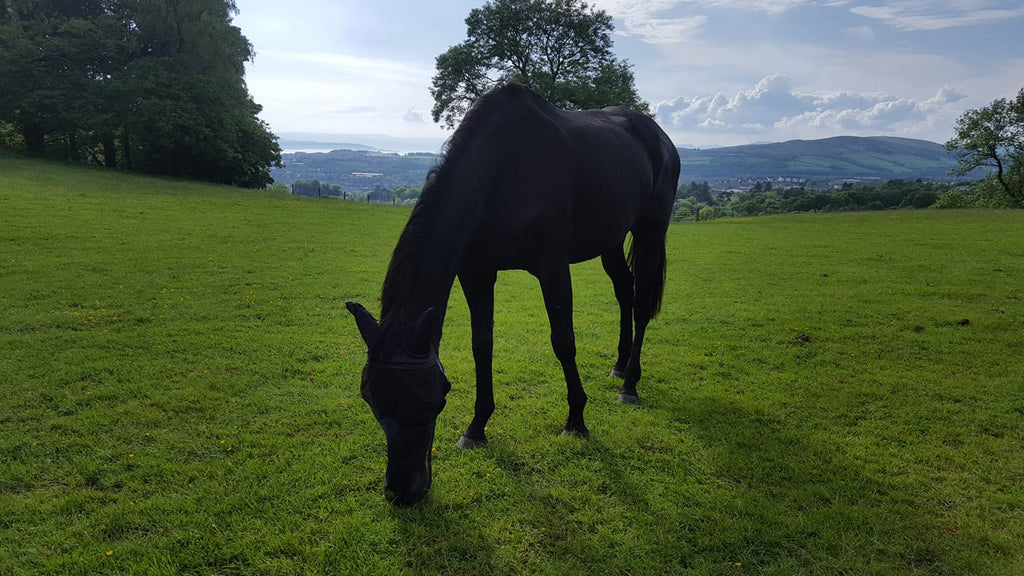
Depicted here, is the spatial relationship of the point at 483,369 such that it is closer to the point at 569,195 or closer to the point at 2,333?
the point at 569,195

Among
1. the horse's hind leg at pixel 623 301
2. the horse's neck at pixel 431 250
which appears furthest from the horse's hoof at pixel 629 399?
the horse's neck at pixel 431 250

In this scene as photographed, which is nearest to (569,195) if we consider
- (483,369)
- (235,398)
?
(483,369)

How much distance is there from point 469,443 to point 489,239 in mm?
1647

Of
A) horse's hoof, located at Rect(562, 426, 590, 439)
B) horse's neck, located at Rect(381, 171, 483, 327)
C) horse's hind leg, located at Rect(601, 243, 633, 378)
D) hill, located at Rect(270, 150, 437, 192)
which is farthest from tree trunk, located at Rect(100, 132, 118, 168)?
horse's hoof, located at Rect(562, 426, 590, 439)

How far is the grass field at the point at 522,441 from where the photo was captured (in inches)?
117

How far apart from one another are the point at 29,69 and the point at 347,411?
3659 cm

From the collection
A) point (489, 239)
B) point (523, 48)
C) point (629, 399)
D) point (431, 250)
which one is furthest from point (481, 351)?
point (523, 48)

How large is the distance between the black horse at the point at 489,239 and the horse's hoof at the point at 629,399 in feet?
0.05

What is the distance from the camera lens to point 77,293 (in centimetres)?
835

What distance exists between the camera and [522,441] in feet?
13.8

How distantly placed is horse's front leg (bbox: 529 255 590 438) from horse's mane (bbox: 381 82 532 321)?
0.99m

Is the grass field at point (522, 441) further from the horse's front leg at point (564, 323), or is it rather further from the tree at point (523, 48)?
the tree at point (523, 48)

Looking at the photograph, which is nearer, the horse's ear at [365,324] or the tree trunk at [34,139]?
the horse's ear at [365,324]

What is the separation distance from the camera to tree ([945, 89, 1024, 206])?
36.7m
